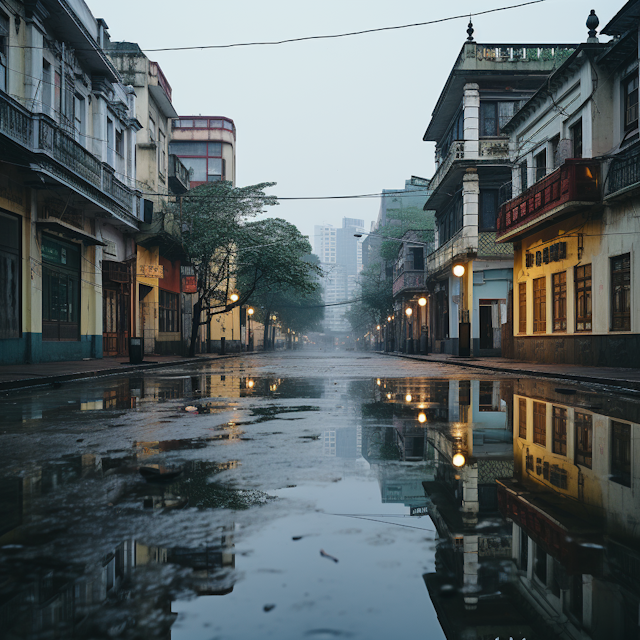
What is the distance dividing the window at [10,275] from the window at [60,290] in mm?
1974

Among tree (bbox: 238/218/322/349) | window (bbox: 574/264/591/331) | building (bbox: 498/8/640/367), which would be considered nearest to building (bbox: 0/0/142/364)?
tree (bbox: 238/218/322/349)

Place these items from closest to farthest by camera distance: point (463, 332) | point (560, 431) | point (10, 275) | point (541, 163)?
point (560, 431), point (10, 275), point (541, 163), point (463, 332)

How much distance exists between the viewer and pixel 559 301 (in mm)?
23234

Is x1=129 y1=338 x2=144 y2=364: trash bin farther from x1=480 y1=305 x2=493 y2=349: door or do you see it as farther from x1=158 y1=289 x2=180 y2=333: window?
x1=480 y1=305 x2=493 y2=349: door

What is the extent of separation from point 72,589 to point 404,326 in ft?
197

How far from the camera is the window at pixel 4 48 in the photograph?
17844 millimetres

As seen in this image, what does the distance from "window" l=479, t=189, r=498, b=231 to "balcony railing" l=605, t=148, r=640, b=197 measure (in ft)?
45.1

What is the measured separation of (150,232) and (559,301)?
64.0ft

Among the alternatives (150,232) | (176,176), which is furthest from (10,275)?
(176,176)

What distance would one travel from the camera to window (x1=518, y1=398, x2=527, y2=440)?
21.0 feet

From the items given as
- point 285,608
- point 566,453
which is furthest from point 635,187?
point 285,608

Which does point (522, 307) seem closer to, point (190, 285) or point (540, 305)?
point (540, 305)

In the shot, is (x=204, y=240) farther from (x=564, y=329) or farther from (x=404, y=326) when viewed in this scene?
(x=404, y=326)

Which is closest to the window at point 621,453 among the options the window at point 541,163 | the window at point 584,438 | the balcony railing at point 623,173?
the window at point 584,438
